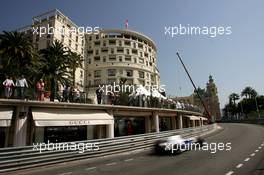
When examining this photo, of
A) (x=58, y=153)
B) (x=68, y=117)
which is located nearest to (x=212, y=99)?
(x=68, y=117)

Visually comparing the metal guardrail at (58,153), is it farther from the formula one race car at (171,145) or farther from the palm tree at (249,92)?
the palm tree at (249,92)

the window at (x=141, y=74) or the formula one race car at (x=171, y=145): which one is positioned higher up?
the window at (x=141, y=74)

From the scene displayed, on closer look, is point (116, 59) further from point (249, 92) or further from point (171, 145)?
point (249, 92)

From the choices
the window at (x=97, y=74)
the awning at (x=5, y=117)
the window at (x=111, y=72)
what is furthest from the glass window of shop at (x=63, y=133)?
the window at (x=97, y=74)

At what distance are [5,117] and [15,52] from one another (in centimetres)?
2316

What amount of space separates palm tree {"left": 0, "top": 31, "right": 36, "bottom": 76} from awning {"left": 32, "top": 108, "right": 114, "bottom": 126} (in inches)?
765

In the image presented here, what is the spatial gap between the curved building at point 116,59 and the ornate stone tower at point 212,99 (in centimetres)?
7564

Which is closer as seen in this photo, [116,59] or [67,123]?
[67,123]

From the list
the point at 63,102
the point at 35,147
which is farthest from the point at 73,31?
the point at 35,147

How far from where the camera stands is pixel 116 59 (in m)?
69.5

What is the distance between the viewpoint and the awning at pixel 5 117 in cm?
1180

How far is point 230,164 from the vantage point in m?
10.4

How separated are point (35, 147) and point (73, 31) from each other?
54.6m

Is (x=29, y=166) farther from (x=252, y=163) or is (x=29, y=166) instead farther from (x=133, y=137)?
(x=252, y=163)
